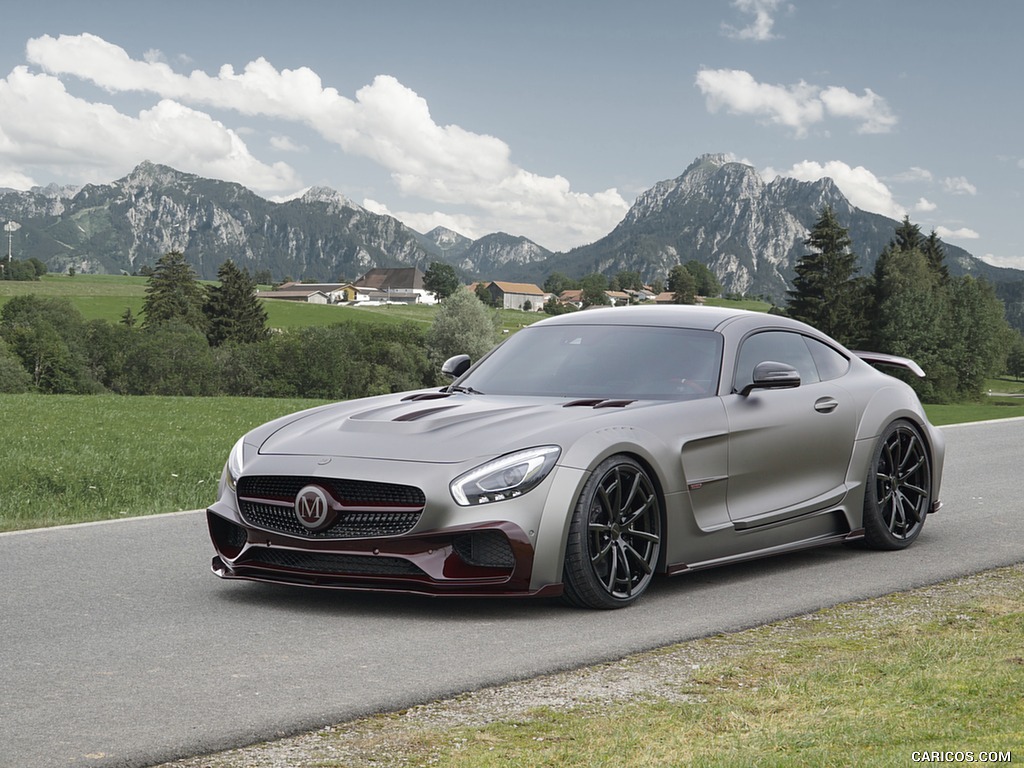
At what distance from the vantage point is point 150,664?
16.6ft

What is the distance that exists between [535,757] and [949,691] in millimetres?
1602

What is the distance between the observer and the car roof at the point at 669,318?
7.44 metres

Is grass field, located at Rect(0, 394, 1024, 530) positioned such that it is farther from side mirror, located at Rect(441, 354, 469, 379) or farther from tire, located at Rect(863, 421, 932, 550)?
tire, located at Rect(863, 421, 932, 550)

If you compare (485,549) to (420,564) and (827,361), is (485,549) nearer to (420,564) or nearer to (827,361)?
(420,564)

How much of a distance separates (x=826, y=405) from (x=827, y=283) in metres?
81.7

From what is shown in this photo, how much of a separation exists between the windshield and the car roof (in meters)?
0.08

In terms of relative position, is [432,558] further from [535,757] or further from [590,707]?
[535,757]

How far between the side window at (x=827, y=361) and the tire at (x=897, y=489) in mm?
482

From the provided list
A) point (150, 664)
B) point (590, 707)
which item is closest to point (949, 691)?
point (590, 707)

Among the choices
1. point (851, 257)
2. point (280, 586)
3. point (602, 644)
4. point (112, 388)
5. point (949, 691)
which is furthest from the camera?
point (112, 388)

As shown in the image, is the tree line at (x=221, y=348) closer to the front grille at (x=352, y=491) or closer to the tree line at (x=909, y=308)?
the tree line at (x=909, y=308)

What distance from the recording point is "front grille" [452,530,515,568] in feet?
19.0

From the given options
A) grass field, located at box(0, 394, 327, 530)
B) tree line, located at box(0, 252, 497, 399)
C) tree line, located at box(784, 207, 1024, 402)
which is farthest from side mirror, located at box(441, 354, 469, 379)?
tree line, located at box(0, 252, 497, 399)

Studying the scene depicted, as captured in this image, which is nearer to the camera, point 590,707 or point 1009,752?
point 1009,752
